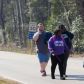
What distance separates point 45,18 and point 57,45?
3878 cm

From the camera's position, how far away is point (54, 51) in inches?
591

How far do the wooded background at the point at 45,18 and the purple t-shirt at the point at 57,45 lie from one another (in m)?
15.7

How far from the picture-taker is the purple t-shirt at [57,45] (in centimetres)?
1500

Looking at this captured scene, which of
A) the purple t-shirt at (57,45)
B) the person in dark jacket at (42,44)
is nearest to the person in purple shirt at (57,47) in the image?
the purple t-shirt at (57,45)

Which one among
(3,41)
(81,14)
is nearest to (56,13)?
(81,14)

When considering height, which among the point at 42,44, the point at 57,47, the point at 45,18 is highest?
the point at 57,47

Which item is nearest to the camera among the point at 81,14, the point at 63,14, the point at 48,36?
the point at 48,36

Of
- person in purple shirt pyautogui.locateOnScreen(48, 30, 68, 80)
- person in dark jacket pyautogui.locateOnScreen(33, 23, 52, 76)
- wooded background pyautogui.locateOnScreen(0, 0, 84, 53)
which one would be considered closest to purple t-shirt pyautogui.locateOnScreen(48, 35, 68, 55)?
person in purple shirt pyautogui.locateOnScreen(48, 30, 68, 80)

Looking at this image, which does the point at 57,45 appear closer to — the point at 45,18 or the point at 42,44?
the point at 42,44

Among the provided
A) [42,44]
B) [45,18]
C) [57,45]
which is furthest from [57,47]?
[45,18]

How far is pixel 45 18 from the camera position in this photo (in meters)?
53.7

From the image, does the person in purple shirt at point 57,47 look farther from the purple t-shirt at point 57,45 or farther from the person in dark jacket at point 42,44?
the person in dark jacket at point 42,44

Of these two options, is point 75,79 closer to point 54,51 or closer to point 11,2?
point 54,51

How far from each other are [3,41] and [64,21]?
730 inches
